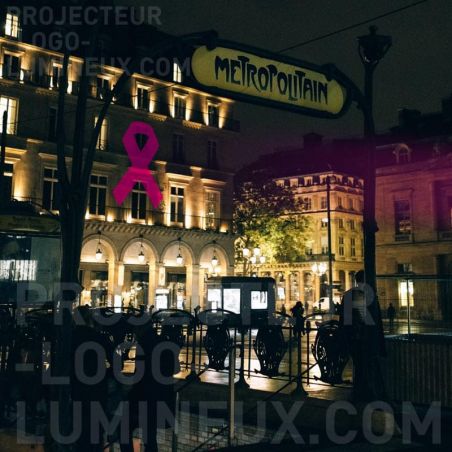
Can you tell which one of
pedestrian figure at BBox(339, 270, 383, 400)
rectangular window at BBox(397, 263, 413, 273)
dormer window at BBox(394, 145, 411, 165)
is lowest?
pedestrian figure at BBox(339, 270, 383, 400)

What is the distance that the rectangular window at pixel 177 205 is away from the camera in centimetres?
4266

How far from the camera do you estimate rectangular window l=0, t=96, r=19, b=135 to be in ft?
114

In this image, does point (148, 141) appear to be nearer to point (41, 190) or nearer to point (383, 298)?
point (41, 190)

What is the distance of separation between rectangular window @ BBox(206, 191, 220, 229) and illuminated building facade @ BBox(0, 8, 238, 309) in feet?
0.26

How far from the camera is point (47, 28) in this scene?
37.8m

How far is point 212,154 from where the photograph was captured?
4600cm

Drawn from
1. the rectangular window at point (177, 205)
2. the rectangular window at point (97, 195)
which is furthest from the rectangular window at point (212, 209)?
the rectangular window at point (97, 195)

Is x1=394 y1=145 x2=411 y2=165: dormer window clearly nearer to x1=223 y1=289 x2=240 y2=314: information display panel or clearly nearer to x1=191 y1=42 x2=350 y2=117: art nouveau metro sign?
x1=223 y1=289 x2=240 y2=314: information display panel

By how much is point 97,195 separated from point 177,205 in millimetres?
6664

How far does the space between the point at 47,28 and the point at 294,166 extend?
170 ft

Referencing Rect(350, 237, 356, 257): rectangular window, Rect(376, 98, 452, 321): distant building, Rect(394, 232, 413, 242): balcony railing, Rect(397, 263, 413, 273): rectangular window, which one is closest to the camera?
Rect(376, 98, 452, 321): distant building

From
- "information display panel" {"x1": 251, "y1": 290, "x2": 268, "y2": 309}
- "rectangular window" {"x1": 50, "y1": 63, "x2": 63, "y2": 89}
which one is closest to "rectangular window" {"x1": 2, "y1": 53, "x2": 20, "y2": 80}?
"rectangular window" {"x1": 50, "y1": 63, "x2": 63, "y2": 89}

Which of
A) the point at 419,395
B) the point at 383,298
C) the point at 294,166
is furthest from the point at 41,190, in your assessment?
the point at 294,166

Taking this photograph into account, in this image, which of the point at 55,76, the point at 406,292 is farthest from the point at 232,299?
the point at 406,292
